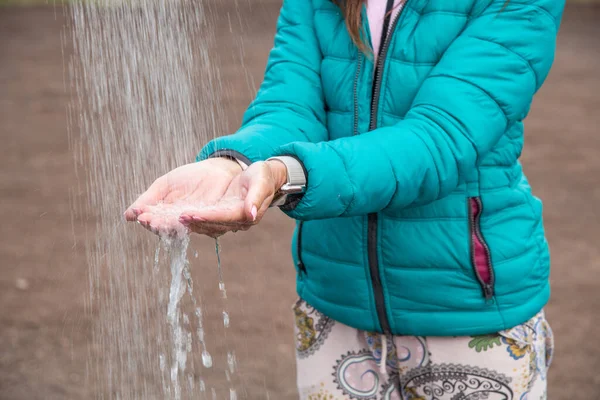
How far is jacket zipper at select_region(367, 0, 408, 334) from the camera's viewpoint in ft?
6.50

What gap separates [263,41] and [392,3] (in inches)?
400

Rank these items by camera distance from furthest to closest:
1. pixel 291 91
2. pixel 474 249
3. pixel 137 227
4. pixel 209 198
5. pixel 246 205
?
pixel 137 227 < pixel 291 91 < pixel 474 249 < pixel 209 198 < pixel 246 205

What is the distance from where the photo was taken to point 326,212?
174cm

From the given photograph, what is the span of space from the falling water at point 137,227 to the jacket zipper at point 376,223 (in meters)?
0.42

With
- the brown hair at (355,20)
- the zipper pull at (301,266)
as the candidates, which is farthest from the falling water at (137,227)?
the brown hair at (355,20)

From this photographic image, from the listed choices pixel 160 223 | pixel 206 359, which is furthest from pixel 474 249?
pixel 206 359

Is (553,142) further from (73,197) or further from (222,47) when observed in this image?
(222,47)

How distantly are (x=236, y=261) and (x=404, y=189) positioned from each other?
363 centimetres

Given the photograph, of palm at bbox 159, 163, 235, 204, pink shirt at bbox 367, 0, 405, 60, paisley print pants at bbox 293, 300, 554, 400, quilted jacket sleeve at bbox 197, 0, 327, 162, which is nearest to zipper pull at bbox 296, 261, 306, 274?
paisley print pants at bbox 293, 300, 554, 400

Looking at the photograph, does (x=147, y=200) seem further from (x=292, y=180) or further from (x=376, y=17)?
(x=376, y=17)

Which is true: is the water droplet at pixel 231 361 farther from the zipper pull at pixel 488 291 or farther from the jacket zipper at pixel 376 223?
the zipper pull at pixel 488 291

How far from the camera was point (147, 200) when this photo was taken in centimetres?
178

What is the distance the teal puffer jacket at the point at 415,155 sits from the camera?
1786mm

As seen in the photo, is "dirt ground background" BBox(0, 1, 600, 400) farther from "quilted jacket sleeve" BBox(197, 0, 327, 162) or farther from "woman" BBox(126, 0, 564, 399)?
"quilted jacket sleeve" BBox(197, 0, 327, 162)
